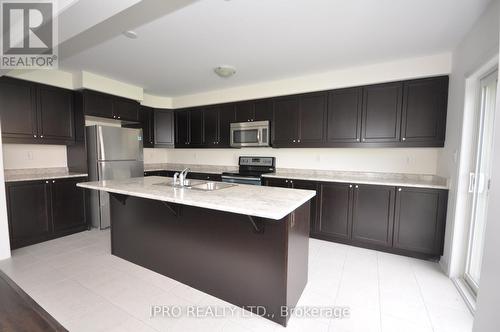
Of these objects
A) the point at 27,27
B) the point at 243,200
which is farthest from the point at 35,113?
the point at 243,200

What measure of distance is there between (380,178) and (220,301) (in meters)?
2.74

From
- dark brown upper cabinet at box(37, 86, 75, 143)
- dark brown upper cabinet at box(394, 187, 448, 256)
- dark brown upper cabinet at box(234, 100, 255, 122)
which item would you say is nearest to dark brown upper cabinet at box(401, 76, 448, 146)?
dark brown upper cabinet at box(394, 187, 448, 256)

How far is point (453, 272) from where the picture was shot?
233 cm

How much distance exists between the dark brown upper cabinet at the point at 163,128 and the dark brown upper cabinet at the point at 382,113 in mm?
3872

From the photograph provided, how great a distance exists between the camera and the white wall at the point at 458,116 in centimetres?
191

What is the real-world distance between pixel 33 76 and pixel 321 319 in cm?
468

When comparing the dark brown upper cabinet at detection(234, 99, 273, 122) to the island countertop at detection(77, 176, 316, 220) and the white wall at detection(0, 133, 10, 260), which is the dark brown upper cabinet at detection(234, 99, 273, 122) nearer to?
Result: the island countertop at detection(77, 176, 316, 220)

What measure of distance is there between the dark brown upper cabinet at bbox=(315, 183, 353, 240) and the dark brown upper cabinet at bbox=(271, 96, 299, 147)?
1001 millimetres

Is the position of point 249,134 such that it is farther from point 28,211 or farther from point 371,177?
point 28,211

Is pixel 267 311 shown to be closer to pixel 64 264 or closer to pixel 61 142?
pixel 64 264

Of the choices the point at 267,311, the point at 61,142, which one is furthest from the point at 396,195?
the point at 61,142

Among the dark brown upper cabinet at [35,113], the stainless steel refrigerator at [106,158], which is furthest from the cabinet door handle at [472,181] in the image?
the dark brown upper cabinet at [35,113]

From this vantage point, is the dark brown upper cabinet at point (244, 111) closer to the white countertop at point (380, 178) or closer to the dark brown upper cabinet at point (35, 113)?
the white countertop at point (380, 178)

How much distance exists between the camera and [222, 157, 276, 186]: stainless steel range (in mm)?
3753
